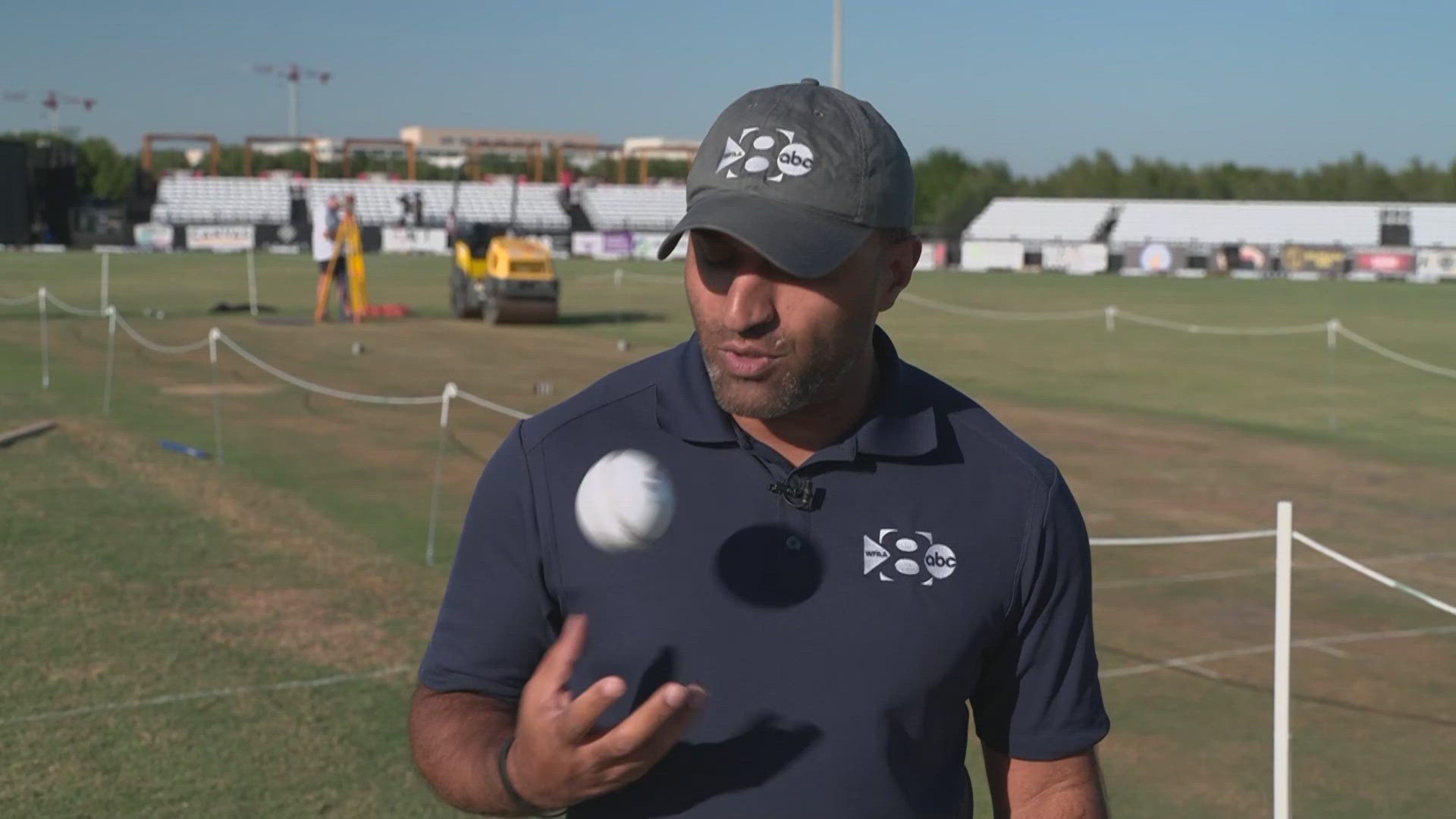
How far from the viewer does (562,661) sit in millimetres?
1911

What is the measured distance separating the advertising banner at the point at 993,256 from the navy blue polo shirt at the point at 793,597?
60.9 m

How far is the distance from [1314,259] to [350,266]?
37160 mm

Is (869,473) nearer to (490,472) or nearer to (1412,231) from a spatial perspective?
(490,472)

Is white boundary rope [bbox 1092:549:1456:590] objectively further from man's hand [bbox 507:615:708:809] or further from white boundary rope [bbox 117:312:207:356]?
white boundary rope [bbox 117:312:207:356]

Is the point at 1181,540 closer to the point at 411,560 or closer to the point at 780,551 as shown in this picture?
the point at 411,560

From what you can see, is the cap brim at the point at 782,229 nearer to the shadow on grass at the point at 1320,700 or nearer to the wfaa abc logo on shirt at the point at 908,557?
the wfaa abc logo on shirt at the point at 908,557

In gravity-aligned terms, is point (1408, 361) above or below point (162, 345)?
below

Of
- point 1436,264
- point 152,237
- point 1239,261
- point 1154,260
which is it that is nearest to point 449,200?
point 152,237

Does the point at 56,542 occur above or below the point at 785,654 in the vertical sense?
below

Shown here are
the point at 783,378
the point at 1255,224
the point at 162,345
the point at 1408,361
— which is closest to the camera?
the point at 783,378

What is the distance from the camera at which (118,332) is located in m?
30.2

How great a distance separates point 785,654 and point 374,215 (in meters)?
83.9

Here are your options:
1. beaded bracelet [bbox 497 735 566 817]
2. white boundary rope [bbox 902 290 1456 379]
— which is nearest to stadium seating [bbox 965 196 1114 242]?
white boundary rope [bbox 902 290 1456 379]

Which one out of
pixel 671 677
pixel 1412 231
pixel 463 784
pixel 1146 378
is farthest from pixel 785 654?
pixel 1412 231
